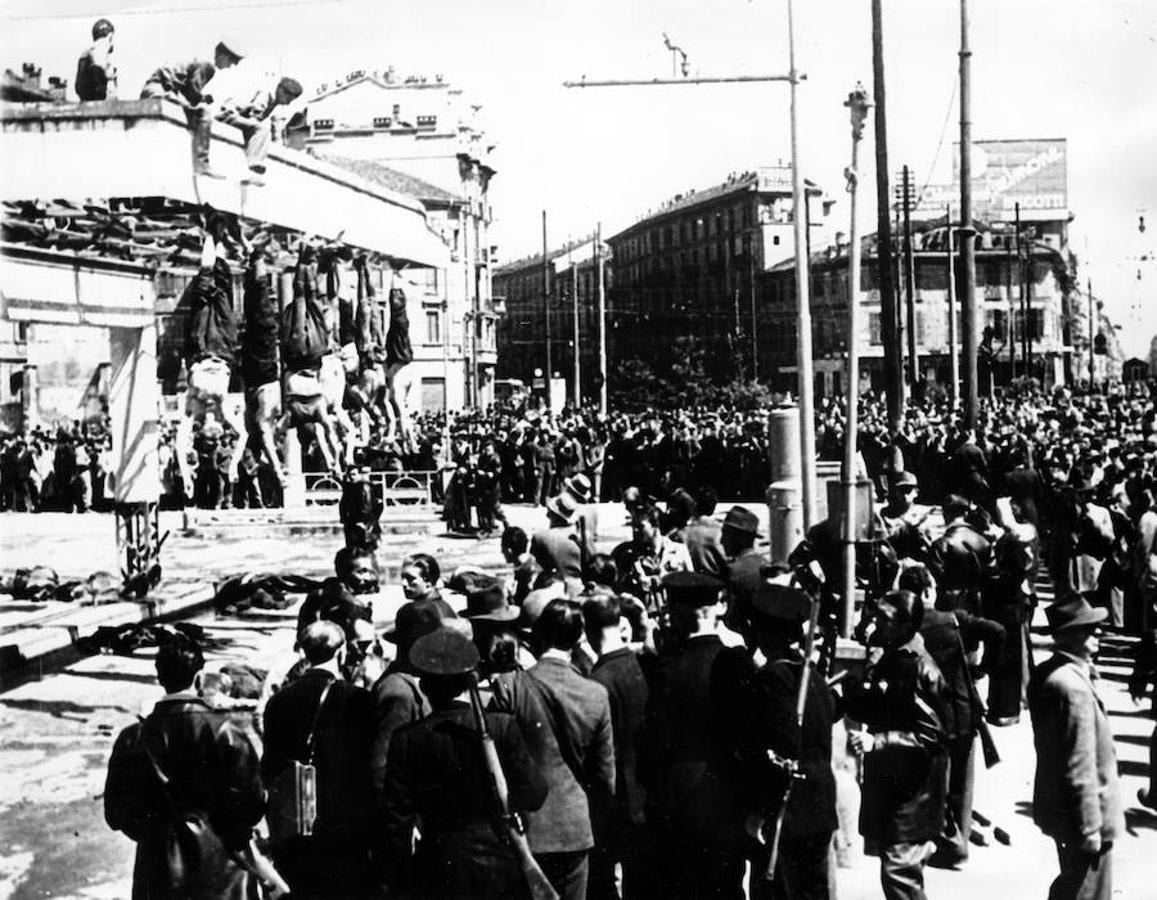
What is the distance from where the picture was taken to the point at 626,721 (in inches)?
201

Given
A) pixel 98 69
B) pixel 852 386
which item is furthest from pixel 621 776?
pixel 98 69

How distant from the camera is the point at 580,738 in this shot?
470cm

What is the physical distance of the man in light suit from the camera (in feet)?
14.9

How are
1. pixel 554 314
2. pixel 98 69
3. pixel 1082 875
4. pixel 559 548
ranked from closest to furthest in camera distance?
pixel 1082 875, pixel 559 548, pixel 98 69, pixel 554 314

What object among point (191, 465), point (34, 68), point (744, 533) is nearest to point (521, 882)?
point (744, 533)

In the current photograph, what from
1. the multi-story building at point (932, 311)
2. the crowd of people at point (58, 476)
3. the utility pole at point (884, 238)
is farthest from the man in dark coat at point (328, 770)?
the multi-story building at point (932, 311)

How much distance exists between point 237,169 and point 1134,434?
1476 centimetres

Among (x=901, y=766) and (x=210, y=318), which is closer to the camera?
(x=901, y=766)

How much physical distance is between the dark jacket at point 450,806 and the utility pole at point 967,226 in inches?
501

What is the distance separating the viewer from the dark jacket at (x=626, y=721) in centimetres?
510

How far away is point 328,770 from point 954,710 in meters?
2.80

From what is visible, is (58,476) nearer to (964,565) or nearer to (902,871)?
(964,565)

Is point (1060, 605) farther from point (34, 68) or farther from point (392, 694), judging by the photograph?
point (34, 68)

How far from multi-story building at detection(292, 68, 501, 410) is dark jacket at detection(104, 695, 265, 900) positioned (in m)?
7.61
